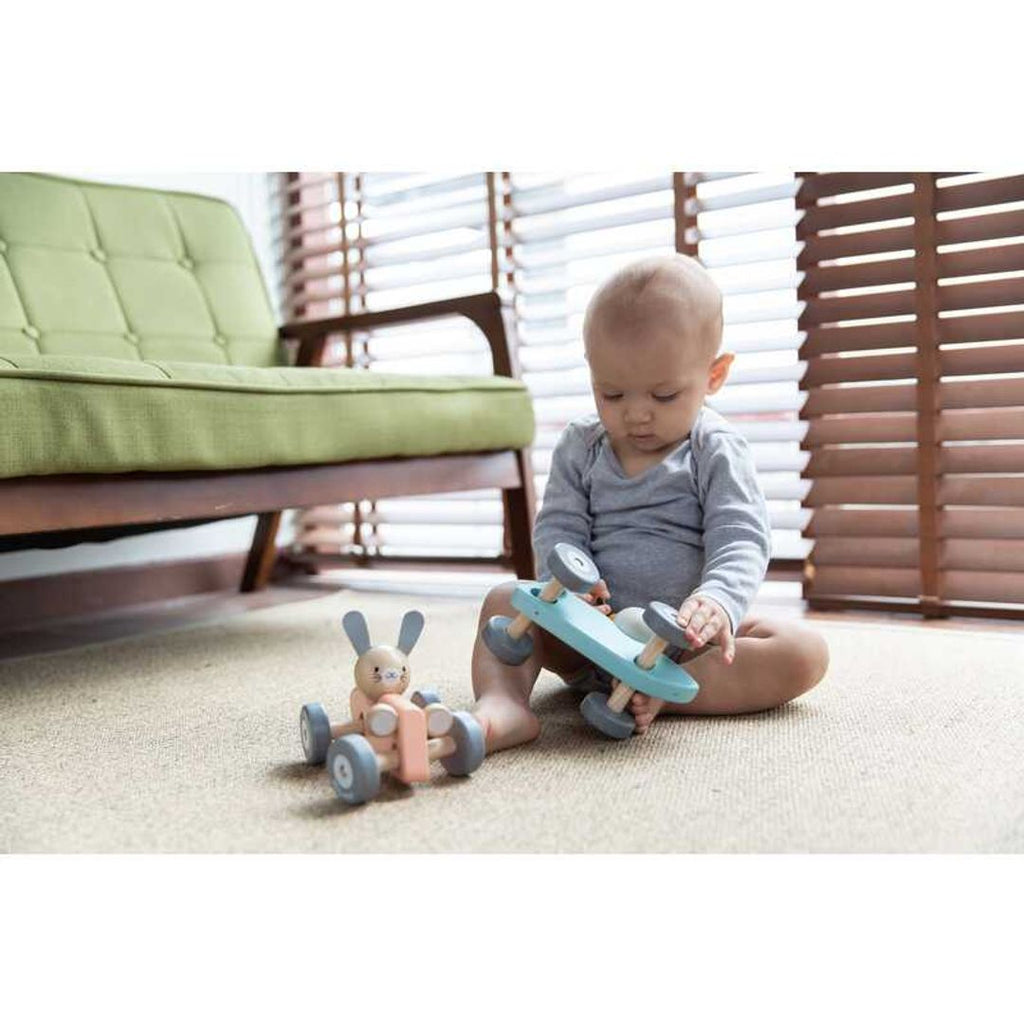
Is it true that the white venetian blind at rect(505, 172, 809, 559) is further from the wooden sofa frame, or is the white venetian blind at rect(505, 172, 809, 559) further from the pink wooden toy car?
the pink wooden toy car

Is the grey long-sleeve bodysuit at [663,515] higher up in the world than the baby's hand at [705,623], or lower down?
higher up

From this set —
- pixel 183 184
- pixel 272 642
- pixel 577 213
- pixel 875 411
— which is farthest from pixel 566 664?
pixel 183 184

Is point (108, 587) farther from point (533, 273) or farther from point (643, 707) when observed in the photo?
point (643, 707)

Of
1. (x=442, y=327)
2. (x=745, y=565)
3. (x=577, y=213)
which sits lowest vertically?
(x=745, y=565)

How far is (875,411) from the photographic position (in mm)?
1822

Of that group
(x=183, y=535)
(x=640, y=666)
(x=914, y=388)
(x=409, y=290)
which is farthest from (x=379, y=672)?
(x=409, y=290)

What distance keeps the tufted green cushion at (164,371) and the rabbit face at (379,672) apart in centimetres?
53

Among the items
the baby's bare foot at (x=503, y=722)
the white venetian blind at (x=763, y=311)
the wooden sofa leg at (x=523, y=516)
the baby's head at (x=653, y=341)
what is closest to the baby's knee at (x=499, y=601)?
the baby's bare foot at (x=503, y=722)

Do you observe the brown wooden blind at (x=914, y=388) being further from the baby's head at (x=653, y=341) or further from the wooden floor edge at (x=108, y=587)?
the wooden floor edge at (x=108, y=587)

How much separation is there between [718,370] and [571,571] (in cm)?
36

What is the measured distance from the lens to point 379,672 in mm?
982

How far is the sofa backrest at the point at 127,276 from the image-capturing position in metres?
1.85

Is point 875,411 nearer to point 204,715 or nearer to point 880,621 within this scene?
point 880,621
